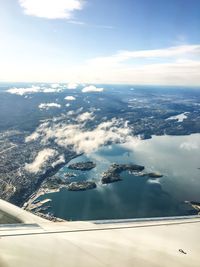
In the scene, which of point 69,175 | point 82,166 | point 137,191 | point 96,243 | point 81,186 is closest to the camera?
point 96,243

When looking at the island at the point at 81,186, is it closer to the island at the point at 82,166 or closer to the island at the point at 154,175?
the island at the point at 82,166

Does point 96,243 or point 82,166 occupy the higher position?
point 96,243

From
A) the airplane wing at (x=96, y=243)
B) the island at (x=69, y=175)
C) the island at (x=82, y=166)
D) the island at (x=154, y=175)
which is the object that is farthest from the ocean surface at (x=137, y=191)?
the airplane wing at (x=96, y=243)

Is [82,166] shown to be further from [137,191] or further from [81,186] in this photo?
[137,191]

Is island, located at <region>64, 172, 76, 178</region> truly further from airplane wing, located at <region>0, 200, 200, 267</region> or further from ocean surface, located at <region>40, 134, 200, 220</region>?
airplane wing, located at <region>0, 200, 200, 267</region>

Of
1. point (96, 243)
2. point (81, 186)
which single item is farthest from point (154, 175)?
point (96, 243)

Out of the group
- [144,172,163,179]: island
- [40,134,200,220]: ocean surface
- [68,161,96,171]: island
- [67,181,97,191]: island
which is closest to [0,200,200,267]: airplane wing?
[40,134,200,220]: ocean surface

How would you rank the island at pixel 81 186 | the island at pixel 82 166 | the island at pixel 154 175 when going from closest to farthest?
1. the island at pixel 81 186
2. the island at pixel 154 175
3. the island at pixel 82 166
